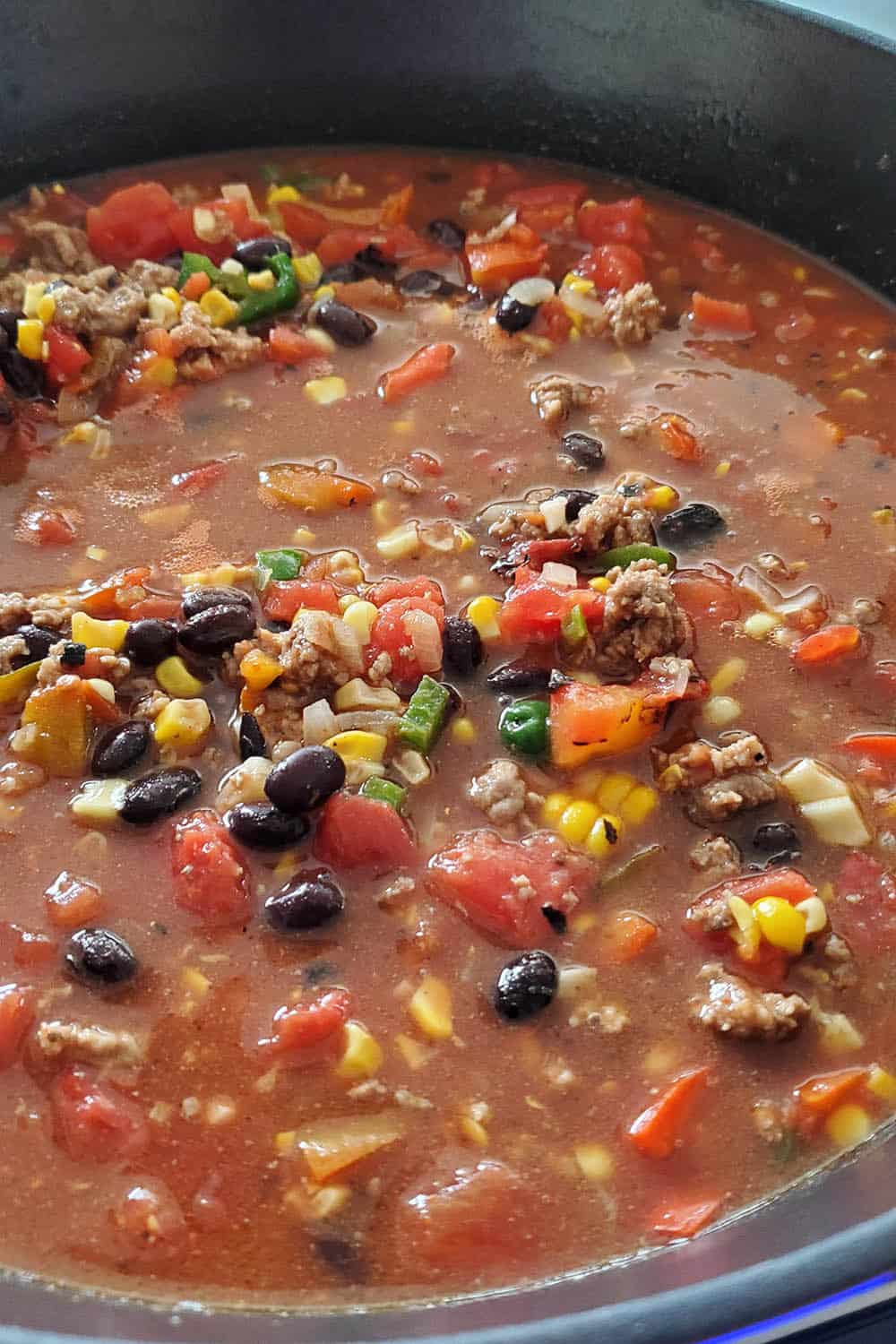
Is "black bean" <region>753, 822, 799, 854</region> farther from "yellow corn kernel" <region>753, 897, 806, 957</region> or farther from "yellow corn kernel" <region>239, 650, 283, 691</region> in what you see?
"yellow corn kernel" <region>239, 650, 283, 691</region>

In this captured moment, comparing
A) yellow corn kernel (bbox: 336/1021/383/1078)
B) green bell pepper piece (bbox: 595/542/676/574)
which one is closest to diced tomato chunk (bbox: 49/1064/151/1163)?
yellow corn kernel (bbox: 336/1021/383/1078)

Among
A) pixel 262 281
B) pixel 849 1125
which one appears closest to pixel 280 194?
Answer: pixel 262 281

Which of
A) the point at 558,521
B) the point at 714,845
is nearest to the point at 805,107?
the point at 558,521

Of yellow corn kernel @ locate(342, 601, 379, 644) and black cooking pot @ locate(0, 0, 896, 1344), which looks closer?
yellow corn kernel @ locate(342, 601, 379, 644)

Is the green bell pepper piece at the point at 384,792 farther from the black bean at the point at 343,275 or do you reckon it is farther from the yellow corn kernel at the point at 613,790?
the black bean at the point at 343,275

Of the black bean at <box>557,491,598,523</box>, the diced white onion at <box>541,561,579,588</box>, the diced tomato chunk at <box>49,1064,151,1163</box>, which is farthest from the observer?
the black bean at <box>557,491,598,523</box>

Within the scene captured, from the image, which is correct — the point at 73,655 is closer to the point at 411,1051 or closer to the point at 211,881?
the point at 211,881

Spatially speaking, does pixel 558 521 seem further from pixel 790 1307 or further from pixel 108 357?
pixel 790 1307
